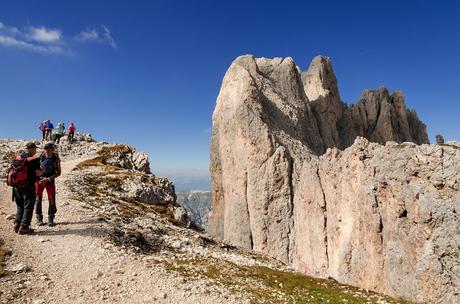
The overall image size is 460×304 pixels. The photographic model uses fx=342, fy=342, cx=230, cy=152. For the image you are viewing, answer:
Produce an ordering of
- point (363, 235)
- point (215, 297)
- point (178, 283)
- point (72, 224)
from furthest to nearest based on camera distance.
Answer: point (363, 235), point (72, 224), point (178, 283), point (215, 297)

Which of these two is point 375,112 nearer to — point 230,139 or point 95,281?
point 230,139

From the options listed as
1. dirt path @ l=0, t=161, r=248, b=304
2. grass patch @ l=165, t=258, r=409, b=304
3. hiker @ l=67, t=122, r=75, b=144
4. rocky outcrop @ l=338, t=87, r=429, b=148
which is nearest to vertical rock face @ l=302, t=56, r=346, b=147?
rocky outcrop @ l=338, t=87, r=429, b=148

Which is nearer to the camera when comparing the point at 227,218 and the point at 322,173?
the point at 322,173

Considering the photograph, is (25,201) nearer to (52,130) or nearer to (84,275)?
(84,275)

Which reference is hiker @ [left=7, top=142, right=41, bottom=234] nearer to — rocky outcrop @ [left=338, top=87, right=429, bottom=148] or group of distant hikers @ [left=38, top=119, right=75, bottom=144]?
group of distant hikers @ [left=38, top=119, right=75, bottom=144]

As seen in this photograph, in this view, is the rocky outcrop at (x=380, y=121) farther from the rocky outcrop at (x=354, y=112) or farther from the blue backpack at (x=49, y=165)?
the blue backpack at (x=49, y=165)

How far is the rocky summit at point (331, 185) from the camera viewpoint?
28844 mm

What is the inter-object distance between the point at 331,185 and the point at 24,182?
37.6 m

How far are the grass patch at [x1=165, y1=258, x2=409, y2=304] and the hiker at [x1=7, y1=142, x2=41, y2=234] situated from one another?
29.9 feet

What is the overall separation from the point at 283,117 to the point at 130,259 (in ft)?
189

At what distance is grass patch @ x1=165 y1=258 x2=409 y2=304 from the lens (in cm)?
1728

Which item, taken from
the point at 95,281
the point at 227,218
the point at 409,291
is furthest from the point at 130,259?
the point at 227,218

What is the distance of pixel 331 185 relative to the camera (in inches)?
1855

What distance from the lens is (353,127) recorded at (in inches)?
4021
